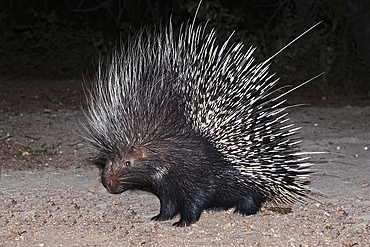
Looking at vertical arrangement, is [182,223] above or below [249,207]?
below

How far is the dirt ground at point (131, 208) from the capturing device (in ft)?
9.84

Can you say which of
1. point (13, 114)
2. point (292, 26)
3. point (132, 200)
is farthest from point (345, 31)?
point (132, 200)

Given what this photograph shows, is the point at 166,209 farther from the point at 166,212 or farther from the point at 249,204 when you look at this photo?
the point at 249,204

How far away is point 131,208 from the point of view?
11.6 ft

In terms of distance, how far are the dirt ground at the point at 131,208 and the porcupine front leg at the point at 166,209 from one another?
1.5 inches

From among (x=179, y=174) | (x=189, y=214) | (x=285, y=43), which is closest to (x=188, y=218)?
(x=189, y=214)

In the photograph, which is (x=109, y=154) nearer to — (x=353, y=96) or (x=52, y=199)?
(x=52, y=199)

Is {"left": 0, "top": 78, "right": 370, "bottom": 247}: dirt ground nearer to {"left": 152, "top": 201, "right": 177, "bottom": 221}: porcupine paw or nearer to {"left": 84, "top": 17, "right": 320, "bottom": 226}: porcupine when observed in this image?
{"left": 152, "top": 201, "right": 177, "bottom": 221}: porcupine paw

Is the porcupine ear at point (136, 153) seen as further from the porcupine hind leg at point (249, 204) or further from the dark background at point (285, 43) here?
the dark background at point (285, 43)

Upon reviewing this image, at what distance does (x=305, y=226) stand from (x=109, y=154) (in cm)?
120

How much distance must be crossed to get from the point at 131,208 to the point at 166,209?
278mm

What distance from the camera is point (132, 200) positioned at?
3676mm

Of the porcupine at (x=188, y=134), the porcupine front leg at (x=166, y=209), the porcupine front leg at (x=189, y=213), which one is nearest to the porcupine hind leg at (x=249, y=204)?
the porcupine at (x=188, y=134)

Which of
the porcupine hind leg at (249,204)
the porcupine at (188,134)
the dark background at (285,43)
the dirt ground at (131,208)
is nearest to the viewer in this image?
the dirt ground at (131,208)
